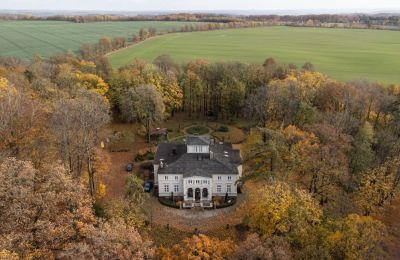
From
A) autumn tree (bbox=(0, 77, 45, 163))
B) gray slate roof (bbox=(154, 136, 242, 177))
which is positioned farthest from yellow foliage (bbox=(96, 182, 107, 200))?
autumn tree (bbox=(0, 77, 45, 163))

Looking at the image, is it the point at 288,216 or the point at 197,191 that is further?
the point at 197,191

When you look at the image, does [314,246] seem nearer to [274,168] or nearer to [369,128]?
[274,168]

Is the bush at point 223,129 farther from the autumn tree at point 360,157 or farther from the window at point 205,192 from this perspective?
the autumn tree at point 360,157

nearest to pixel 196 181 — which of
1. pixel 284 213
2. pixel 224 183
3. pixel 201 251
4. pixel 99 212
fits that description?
pixel 224 183

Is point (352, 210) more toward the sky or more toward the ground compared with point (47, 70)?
more toward the ground

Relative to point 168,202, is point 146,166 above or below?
above

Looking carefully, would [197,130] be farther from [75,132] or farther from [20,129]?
[20,129]

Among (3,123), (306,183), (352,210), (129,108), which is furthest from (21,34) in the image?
(352,210)
